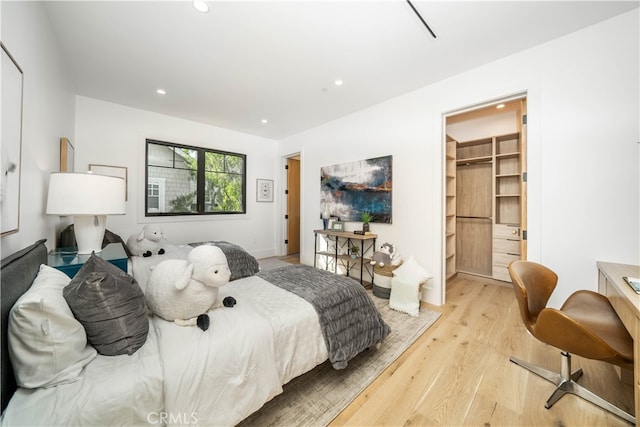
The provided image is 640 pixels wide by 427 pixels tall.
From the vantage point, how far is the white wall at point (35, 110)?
1.32 m

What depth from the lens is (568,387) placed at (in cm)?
151

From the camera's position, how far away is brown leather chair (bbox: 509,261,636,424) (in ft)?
4.17

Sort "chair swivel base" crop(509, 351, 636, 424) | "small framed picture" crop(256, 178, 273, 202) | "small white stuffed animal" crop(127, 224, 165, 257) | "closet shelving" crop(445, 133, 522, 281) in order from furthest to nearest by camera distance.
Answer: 1. "small framed picture" crop(256, 178, 273, 202)
2. "closet shelving" crop(445, 133, 522, 281)
3. "small white stuffed animal" crop(127, 224, 165, 257)
4. "chair swivel base" crop(509, 351, 636, 424)

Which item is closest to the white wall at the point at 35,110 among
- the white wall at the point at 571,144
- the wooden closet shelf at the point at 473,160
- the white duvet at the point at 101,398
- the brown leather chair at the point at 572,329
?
the white duvet at the point at 101,398

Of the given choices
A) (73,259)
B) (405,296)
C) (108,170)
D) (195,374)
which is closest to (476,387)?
(405,296)

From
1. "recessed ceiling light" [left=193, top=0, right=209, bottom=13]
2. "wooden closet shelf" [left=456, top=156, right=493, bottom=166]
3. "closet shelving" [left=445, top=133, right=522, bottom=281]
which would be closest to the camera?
"recessed ceiling light" [left=193, top=0, right=209, bottom=13]

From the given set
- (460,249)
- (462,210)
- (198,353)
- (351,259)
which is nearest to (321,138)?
(351,259)

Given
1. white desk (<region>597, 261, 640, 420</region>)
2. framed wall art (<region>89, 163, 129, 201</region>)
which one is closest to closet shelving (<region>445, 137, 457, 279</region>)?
white desk (<region>597, 261, 640, 420</region>)

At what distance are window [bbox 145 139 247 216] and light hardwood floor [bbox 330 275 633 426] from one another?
4.01 meters

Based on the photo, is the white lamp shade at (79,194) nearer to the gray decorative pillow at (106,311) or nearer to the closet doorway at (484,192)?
the gray decorative pillow at (106,311)

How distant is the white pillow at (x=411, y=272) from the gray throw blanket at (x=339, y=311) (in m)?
1.00

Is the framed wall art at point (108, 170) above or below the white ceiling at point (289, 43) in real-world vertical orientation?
below

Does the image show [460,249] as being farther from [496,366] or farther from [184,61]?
[184,61]

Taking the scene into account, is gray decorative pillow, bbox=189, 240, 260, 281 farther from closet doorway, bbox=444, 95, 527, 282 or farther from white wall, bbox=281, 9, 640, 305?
closet doorway, bbox=444, 95, 527, 282
